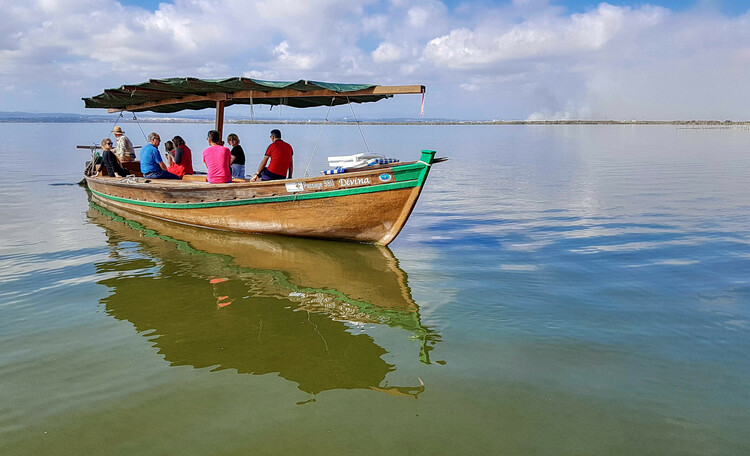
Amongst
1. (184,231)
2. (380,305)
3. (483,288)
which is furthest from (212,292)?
(184,231)

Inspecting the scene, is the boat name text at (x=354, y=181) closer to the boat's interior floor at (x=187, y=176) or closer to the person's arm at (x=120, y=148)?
the boat's interior floor at (x=187, y=176)

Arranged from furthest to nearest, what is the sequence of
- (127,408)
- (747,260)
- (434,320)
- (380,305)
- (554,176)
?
(554,176)
(747,260)
(380,305)
(434,320)
(127,408)

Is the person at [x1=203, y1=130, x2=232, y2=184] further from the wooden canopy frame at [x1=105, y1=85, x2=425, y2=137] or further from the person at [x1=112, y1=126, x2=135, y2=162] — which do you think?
the person at [x1=112, y1=126, x2=135, y2=162]

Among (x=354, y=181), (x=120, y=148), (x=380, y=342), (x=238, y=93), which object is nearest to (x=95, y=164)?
(x=120, y=148)

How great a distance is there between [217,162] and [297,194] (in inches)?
85.7

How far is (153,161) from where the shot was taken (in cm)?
1216

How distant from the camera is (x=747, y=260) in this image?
27.2 ft

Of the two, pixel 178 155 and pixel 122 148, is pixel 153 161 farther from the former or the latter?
pixel 122 148

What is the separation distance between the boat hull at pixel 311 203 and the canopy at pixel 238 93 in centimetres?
161

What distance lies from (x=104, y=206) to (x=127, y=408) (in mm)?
11959

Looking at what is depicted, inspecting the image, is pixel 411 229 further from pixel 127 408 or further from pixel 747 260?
pixel 127 408

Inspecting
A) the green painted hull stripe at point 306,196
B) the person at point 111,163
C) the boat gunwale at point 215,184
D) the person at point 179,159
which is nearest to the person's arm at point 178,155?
the person at point 179,159

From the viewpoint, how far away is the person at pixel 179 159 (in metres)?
12.4

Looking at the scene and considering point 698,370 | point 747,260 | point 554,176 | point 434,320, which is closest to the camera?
point 698,370
